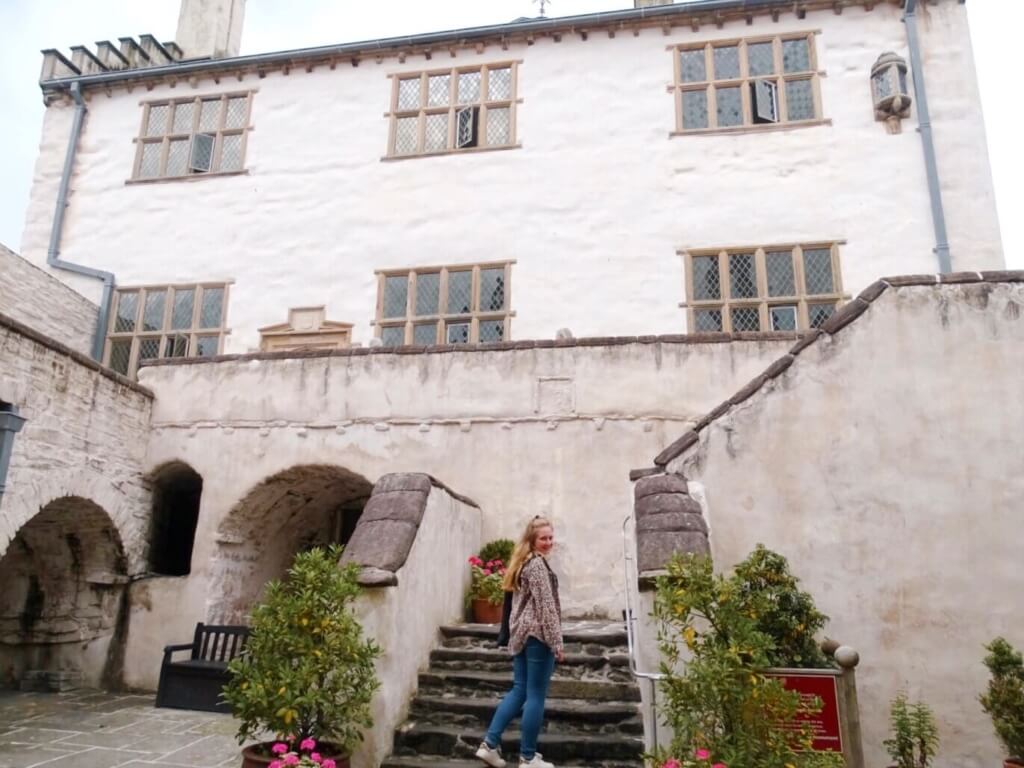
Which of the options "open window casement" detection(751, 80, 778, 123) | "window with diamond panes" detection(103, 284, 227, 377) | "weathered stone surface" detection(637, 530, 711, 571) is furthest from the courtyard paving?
"open window casement" detection(751, 80, 778, 123)

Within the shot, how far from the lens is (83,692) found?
28.9 ft

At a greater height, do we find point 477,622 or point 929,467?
point 929,467

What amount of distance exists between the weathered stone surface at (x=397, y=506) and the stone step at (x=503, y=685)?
1220mm

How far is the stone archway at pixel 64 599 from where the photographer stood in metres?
9.08

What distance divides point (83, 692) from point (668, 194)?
1042 centimetres

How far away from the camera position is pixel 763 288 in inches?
449

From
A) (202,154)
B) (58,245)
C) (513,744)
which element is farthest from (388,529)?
(58,245)

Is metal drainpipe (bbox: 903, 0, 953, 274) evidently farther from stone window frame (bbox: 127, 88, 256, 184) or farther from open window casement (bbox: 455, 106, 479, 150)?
stone window frame (bbox: 127, 88, 256, 184)

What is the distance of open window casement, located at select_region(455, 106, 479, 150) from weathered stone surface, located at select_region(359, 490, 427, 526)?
322 inches

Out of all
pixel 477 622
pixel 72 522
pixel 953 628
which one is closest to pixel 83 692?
pixel 72 522

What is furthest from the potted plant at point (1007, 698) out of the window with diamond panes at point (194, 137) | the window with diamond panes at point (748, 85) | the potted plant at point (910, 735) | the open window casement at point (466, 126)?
the window with diamond panes at point (194, 137)

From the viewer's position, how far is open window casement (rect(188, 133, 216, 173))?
13.8 metres

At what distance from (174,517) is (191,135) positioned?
7281mm

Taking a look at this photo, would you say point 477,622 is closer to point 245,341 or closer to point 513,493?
point 513,493
